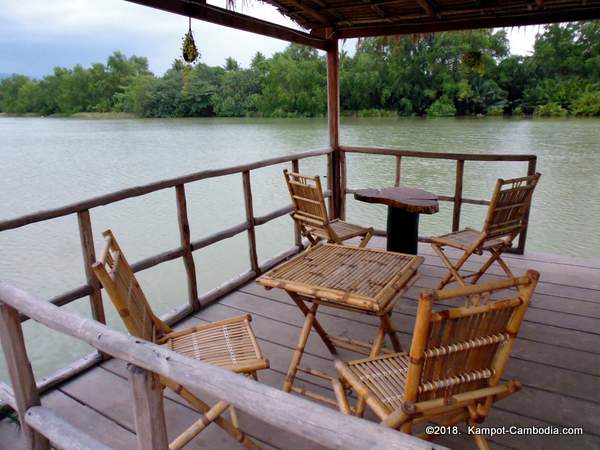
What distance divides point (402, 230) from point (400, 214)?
112 mm

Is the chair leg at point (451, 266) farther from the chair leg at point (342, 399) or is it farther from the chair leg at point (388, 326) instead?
the chair leg at point (342, 399)

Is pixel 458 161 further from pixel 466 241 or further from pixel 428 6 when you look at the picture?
pixel 428 6

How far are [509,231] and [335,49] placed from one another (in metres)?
2.10

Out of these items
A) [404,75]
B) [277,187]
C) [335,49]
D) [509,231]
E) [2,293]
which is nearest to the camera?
[2,293]

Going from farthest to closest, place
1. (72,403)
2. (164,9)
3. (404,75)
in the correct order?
(404,75) → (164,9) → (72,403)

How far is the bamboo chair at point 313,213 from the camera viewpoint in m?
2.68

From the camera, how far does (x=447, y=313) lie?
1.03 meters

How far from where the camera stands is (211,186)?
456 inches

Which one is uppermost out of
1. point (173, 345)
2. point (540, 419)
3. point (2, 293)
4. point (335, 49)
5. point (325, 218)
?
point (335, 49)

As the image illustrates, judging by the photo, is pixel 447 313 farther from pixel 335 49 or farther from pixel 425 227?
pixel 425 227

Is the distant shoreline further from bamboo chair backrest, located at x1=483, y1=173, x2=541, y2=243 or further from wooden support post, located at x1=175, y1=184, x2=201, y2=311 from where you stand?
wooden support post, located at x1=175, y1=184, x2=201, y2=311

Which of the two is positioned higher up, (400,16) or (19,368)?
(400,16)

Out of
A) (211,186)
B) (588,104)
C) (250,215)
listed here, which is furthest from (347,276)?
(588,104)

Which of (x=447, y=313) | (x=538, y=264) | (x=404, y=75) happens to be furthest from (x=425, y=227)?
(x=404, y=75)
